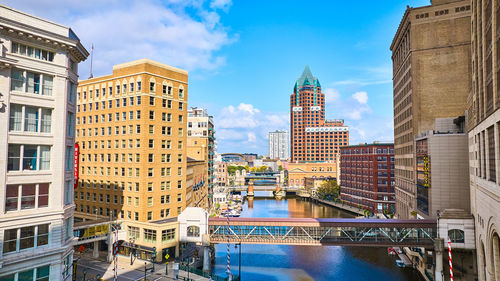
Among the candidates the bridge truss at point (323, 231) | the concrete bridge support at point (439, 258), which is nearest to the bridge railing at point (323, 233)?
the bridge truss at point (323, 231)

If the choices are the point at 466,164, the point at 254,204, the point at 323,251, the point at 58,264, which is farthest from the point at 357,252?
the point at 254,204

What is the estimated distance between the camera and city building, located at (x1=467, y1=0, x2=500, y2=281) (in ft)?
104

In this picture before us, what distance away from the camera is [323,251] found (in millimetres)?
72812

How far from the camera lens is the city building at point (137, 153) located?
175 feet

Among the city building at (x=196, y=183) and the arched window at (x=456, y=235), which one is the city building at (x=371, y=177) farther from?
the arched window at (x=456, y=235)

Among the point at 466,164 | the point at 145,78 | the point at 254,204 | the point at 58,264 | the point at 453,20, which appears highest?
the point at 453,20

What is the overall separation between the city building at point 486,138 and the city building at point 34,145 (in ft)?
144

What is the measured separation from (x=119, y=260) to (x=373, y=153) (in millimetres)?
99815

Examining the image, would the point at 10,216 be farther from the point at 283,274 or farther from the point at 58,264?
the point at 283,274

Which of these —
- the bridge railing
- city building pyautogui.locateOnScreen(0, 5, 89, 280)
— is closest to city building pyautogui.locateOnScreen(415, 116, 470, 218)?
the bridge railing

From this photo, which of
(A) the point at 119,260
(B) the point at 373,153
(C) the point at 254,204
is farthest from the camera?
(C) the point at 254,204

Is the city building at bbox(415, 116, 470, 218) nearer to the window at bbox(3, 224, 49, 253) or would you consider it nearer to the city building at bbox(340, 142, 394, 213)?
the city building at bbox(340, 142, 394, 213)

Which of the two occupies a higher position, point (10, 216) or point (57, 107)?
point (57, 107)

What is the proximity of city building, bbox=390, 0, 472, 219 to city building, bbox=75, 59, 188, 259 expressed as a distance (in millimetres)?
53242
